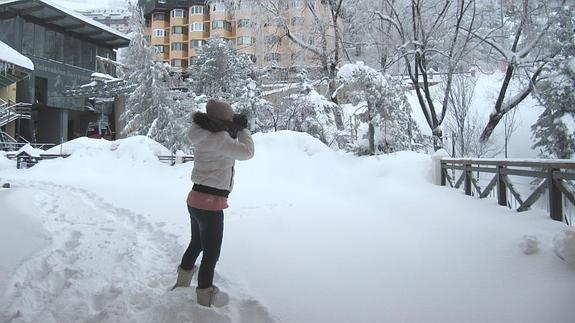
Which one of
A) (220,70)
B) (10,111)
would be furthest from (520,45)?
(10,111)

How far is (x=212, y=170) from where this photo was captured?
311 cm

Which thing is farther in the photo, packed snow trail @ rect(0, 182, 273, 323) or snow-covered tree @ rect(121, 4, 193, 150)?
snow-covered tree @ rect(121, 4, 193, 150)

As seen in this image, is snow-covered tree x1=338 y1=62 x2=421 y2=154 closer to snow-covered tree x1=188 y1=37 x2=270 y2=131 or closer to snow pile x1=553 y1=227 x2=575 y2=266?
snow pile x1=553 y1=227 x2=575 y2=266

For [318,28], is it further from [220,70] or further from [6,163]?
[6,163]

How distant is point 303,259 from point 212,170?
1830mm

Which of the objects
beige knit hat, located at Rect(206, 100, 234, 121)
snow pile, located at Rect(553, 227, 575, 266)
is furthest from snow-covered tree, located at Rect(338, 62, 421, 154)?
beige knit hat, located at Rect(206, 100, 234, 121)

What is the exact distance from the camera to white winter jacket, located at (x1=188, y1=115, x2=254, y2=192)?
9.95 ft

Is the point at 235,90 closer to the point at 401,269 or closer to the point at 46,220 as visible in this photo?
the point at 46,220

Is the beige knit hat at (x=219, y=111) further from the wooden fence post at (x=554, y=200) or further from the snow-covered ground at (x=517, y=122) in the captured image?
the snow-covered ground at (x=517, y=122)

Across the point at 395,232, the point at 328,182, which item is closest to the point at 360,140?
the point at 328,182

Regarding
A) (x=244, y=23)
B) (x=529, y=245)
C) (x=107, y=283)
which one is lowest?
(x=107, y=283)

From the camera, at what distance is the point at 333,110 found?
15242 millimetres

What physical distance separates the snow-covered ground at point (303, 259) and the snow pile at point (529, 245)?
1 cm

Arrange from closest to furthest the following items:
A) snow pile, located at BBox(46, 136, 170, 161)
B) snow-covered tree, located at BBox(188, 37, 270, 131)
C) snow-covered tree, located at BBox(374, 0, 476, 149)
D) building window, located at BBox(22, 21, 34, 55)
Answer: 1. snow-covered tree, located at BBox(374, 0, 476, 149)
2. snow pile, located at BBox(46, 136, 170, 161)
3. snow-covered tree, located at BBox(188, 37, 270, 131)
4. building window, located at BBox(22, 21, 34, 55)
